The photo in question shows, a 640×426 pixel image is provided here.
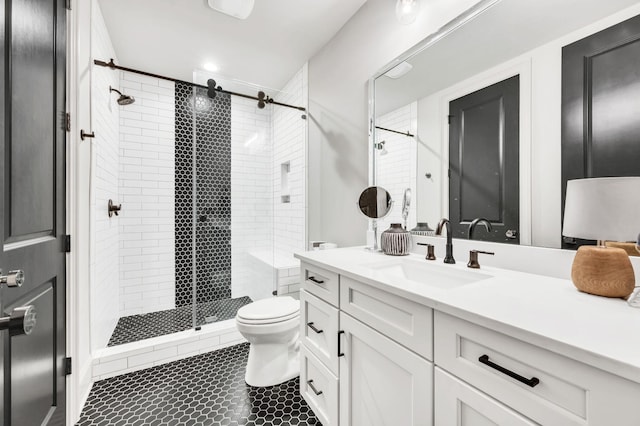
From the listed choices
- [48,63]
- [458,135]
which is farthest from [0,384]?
[458,135]

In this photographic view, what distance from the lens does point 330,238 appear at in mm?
2379

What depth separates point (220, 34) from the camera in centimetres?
224

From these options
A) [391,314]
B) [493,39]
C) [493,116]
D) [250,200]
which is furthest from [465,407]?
[250,200]

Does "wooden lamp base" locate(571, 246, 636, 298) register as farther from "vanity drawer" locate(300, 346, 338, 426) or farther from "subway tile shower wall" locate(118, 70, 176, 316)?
"subway tile shower wall" locate(118, 70, 176, 316)

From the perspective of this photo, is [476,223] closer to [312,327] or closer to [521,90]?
[521,90]

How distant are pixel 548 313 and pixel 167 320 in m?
2.98

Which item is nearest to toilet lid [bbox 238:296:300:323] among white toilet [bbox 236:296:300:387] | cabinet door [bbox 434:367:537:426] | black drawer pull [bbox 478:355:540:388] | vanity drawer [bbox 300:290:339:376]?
white toilet [bbox 236:296:300:387]

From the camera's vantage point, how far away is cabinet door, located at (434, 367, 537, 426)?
612mm

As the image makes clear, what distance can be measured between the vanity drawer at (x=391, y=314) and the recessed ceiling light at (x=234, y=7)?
6.38 feet

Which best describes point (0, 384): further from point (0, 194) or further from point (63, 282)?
point (63, 282)

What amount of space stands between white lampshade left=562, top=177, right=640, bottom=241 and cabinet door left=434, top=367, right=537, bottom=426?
1.66ft

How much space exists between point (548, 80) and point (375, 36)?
1208mm

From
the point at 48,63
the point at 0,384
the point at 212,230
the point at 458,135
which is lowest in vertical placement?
the point at 0,384

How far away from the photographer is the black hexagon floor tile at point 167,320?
7.54 feet
